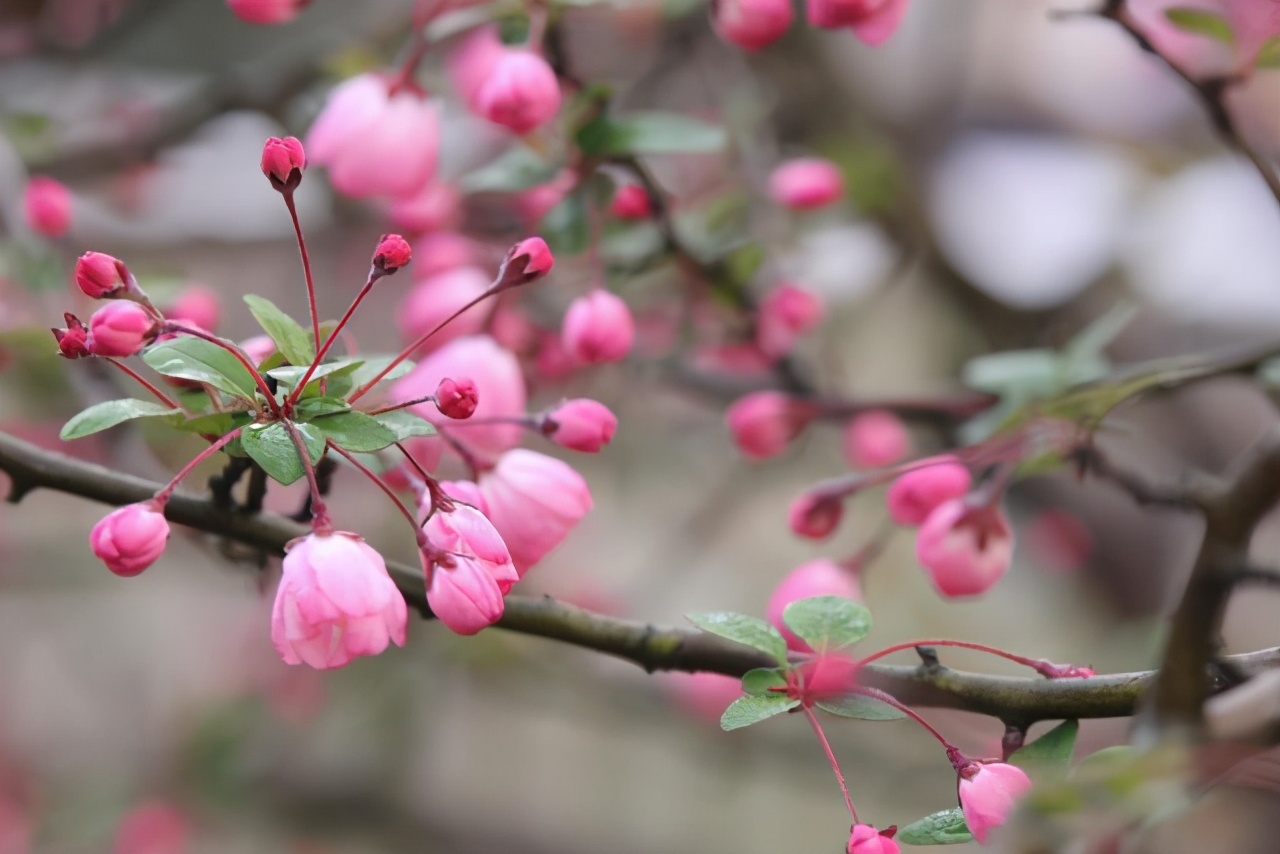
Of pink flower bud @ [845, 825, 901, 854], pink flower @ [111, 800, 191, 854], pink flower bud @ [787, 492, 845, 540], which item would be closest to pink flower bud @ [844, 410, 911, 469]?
pink flower bud @ [787, 492, 845, 540]

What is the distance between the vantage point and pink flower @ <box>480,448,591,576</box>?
387 mm

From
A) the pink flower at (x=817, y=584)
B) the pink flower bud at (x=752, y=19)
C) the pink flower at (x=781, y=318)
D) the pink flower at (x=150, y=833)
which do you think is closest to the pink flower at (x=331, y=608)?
the pink flower at (x=817, y=584)

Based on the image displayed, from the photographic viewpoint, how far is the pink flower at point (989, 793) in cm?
32

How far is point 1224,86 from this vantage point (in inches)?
18.1

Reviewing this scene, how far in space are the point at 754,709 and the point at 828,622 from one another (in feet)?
0.15

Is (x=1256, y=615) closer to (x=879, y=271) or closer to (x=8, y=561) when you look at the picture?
(x=879, y=271)

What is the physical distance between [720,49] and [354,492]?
0.68 m

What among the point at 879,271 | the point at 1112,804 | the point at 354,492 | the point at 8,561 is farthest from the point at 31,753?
the point at 1112,804

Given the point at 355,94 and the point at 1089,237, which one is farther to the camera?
the point at 1089,237

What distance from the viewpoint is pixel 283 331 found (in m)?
0.34

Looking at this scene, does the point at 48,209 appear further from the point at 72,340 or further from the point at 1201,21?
the point at 1201,21

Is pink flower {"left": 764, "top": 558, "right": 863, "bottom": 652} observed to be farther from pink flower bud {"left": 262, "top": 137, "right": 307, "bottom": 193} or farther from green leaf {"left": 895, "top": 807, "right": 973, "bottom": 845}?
pink flower bud {"left": 262, "top": 137, "right": 307, "bottom": 193}

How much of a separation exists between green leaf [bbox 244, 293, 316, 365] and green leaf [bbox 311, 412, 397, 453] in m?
0.03

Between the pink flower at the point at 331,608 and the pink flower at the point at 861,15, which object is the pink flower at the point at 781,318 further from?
the pink flower at the point at 331,608
